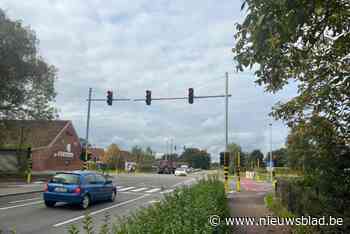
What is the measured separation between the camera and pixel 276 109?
1047 centimetres

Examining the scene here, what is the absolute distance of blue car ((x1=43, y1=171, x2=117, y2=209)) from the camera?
14203 mm

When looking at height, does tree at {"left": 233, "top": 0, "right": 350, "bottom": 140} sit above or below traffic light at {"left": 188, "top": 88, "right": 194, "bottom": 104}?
below

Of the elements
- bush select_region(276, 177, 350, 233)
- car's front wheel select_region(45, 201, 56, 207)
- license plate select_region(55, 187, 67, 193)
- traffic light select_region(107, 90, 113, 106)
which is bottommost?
car's front wheel select_region(45, 201, 56, 207)

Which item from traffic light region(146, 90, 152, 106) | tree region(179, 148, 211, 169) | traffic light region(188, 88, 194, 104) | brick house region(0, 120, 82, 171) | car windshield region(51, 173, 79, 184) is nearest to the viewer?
car windshield region(51, 173, 79, 184)

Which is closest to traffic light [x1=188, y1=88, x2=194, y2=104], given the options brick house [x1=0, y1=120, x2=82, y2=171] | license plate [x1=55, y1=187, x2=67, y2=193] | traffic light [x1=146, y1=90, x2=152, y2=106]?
traffic light [x1=146, y1=90, x2=152, y2=106]

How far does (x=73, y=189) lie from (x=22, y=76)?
56.2 ft

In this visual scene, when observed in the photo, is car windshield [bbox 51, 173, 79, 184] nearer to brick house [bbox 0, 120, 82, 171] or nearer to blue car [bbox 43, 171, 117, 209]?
blue car [bbox 43, 171, 117, 209]

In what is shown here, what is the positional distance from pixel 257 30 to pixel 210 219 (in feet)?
9.40

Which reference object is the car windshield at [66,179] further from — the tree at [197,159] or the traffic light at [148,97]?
the tree at [197,159]

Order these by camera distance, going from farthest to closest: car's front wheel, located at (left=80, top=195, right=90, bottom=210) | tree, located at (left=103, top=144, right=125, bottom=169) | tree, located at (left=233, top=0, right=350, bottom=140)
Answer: tree, located at (left=103, top=144, right=125, bottom=169)
car's front wheel, located at (left=80, top=195, right=90, bottom=210)
tree, located at (left=233, top=0, right=350, bottom=140)

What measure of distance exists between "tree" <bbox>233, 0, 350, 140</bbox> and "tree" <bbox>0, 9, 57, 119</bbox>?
70.8 ft

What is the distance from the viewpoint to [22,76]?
28047mm

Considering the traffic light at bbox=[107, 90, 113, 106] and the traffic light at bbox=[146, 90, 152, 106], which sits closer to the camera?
the traffic light at bbox=[146, 90, 152, 106]

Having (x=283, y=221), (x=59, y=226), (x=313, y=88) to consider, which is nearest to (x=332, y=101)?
(x=313, y=88)
